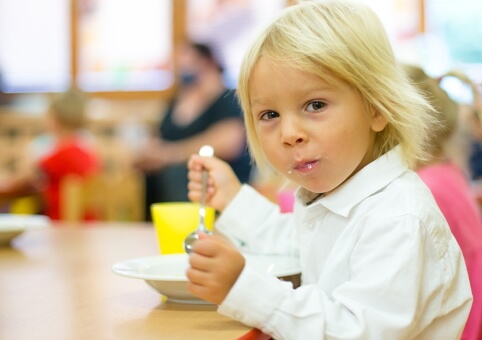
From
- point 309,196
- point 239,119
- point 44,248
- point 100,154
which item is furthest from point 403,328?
point 100,154

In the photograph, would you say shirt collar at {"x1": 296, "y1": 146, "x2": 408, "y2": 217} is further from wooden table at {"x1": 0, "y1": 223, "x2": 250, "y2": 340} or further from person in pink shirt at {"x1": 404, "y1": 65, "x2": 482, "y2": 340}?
person in pink shirt at {"x1": 404, "y1": 65, "x2": 482, "y2": 340}

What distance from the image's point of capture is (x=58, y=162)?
3416mm

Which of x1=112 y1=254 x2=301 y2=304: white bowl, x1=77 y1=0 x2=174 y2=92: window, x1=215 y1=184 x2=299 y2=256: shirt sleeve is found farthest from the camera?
x1=77 y1=0 x2=174 y2=92: window

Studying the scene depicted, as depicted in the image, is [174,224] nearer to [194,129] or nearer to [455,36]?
[194,129]

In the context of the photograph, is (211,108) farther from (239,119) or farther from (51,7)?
(51,7)

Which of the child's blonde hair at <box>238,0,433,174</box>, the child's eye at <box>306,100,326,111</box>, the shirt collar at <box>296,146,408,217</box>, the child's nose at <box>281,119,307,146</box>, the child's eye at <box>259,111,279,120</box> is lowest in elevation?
the shirt collar at <box>296,146,408,217</box>

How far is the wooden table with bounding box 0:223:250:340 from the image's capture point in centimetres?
74

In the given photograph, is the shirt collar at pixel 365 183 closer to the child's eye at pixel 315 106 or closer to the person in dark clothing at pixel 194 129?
the child's eye at pixel 315 106

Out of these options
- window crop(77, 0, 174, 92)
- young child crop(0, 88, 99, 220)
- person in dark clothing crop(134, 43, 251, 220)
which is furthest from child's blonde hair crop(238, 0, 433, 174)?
window crop(77, 0, 174, 92)

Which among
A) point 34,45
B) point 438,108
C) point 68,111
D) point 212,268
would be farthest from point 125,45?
point 212,268

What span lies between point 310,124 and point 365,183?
0.35 feet

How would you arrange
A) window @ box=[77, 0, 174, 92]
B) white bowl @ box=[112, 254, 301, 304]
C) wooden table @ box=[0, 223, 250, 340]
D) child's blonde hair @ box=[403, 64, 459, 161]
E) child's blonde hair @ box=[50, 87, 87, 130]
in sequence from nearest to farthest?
wooden table @ box=[0, 223, 250, 340] < white bowl @ box=[112, 254, 301, 304] < child's blonde hair @ box=[403, 64, 459, 161] < child's blonde hair @ box=[50, 87, 87, 130] < window @ box=[77, 0, 174, 92]

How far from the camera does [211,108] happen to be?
12.1 ft

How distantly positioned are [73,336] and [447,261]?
1.40ft
